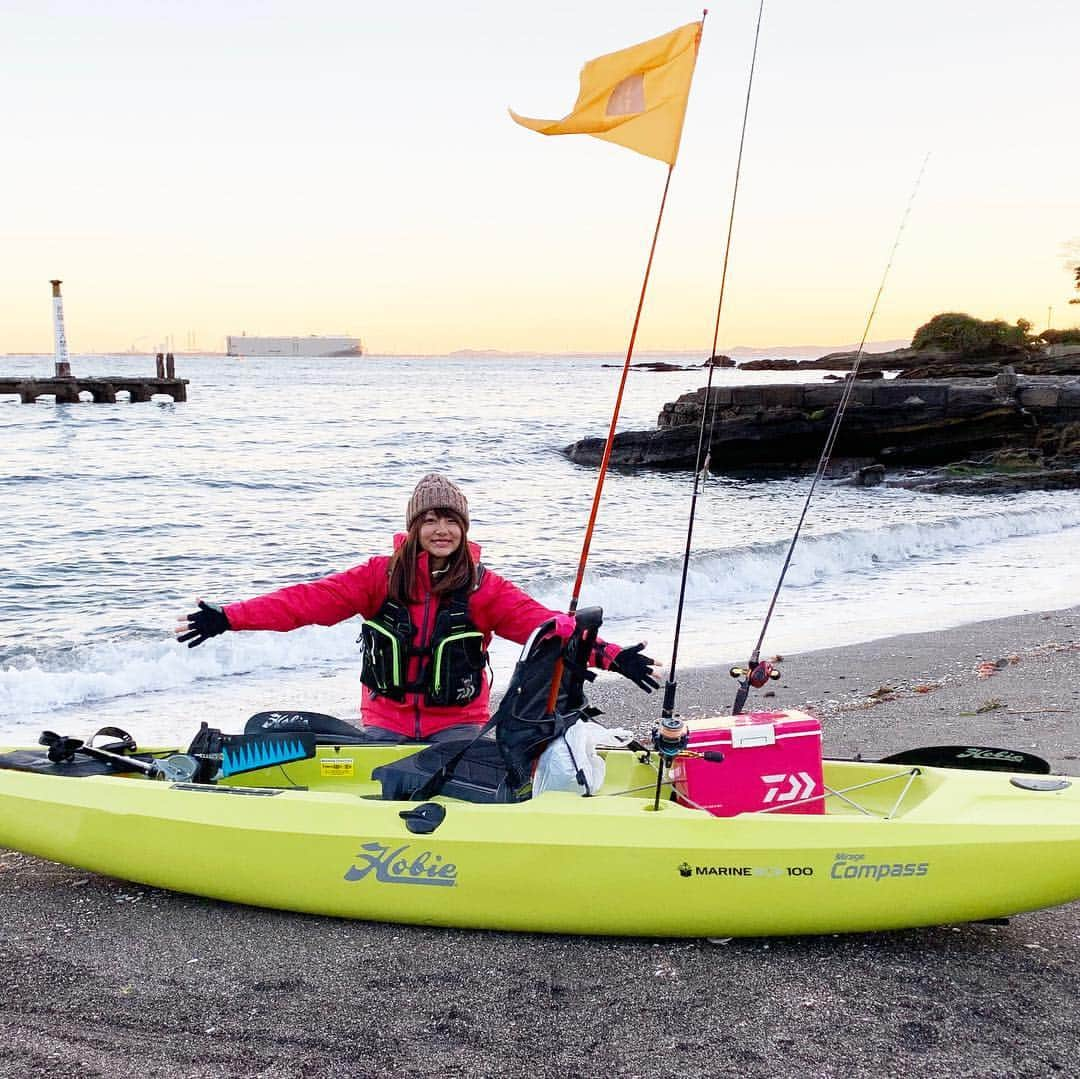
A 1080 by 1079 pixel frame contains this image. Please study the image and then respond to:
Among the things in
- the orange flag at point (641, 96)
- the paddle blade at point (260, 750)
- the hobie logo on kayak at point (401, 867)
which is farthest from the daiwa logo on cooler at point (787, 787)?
the orange flag at point (641, 96)

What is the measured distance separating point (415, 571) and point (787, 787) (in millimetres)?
1655

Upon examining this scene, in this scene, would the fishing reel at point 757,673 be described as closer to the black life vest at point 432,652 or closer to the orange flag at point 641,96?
the black life vest at point 432,652

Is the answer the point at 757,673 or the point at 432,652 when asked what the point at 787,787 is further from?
the point at 432,652

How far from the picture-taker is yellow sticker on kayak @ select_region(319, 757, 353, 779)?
4.59m

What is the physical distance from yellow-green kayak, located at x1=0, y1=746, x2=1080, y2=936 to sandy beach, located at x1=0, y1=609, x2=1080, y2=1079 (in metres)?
0.11

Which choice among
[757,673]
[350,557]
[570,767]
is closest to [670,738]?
[570,767]

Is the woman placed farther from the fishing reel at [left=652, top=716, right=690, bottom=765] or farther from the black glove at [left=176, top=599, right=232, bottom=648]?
the fishing reel at [left=652, top=716, right=690, bottom=765]

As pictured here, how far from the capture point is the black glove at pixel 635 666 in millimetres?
4023

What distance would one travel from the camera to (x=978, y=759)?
13.7 feet

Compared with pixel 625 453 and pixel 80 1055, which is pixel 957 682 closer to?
pixel 80 1055

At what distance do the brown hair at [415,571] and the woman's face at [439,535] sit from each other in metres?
0.02

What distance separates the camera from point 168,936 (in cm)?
367

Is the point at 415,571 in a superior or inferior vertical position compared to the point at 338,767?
superior

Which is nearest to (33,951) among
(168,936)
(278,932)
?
(168,936)
